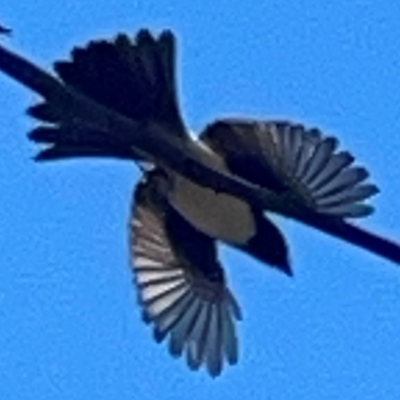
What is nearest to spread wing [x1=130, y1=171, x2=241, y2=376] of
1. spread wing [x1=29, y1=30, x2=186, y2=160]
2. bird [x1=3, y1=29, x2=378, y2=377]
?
bird [x1=3, y1=29, x2=378, y2=377]

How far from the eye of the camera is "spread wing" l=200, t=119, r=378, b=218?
150 cm

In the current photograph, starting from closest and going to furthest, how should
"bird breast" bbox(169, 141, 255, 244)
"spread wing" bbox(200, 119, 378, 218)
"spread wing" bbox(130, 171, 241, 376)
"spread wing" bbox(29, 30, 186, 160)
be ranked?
"spread wing" bbox(29, 30, 186, 160) → "spread wing" bbox(200, 119, 378, 218) → "bird breast" bbox(169, 141, 255, 244) → "spread wing" bbox(130, 171, 241, 376)

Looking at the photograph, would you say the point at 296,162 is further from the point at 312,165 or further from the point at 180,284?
the point at 180,284

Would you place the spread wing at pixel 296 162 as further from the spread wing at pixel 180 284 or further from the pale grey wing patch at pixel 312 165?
the spread wing at pixel 180 284

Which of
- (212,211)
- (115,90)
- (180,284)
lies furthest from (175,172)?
(180,284)

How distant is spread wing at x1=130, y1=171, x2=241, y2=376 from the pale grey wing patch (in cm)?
24

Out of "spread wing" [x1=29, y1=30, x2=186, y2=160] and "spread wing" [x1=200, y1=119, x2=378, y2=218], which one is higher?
"spread wing" [x1=29, y1=30, x2=186, y2=160]

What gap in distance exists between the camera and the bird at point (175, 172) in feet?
4.65

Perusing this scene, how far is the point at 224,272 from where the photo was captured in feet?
7.19

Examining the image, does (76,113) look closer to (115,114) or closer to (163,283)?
(115,114)

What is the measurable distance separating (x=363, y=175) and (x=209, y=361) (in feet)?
1.90

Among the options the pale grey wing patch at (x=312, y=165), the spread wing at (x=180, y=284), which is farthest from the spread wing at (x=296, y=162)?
the spread wing at (x=180, y=284)

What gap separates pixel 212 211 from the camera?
1755mm

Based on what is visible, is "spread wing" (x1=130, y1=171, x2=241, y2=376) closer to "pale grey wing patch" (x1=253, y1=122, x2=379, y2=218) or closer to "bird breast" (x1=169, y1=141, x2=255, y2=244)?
"bird breast" (x1=169, y1=141, x2=255, y2=244)
